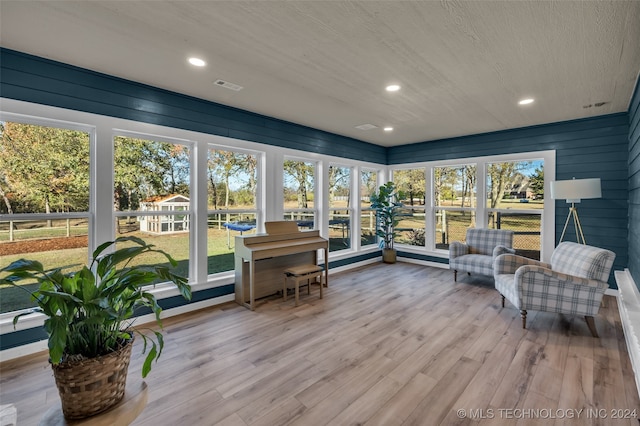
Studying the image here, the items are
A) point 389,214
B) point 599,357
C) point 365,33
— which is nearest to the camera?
point 365,33

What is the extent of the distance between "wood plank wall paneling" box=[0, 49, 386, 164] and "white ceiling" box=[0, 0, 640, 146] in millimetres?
134

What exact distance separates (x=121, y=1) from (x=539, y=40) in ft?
9.97

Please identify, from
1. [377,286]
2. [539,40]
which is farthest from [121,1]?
[377,286]

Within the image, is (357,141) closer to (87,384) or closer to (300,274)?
(300,274)

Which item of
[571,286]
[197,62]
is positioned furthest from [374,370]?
[197,62]

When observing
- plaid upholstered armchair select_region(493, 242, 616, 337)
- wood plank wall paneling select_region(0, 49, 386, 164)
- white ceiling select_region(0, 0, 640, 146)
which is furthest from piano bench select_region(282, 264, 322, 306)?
plaid upholstered armchair select_region(493, 242, 616, 337)

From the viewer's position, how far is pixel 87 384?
1120mm

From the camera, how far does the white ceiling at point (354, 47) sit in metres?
1.93

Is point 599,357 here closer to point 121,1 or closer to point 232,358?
point 232,358

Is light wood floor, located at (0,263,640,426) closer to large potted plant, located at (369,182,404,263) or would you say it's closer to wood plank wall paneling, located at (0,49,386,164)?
wood plank wall paneling, located at (0,49,386,164)

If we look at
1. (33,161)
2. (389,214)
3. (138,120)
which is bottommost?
(389,214)

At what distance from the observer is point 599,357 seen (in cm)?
249

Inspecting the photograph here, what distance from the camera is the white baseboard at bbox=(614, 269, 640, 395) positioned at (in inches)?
78.7

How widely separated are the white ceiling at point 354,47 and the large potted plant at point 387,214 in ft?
8.38
